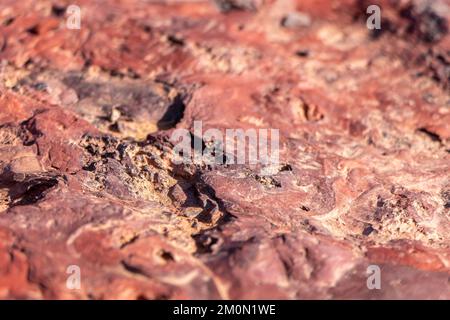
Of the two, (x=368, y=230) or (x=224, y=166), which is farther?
(x=224, y=166)

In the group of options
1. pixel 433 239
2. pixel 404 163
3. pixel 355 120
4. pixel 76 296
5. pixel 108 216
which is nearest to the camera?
pixel 76 296

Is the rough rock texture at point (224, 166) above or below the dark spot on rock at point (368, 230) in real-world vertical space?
above

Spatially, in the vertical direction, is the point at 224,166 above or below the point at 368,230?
above

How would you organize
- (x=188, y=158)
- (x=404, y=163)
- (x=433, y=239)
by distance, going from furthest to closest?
(x=404, y=163) → (x=188, y=158) → (x=433, y=239)

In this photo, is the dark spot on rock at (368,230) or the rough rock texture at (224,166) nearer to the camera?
the rough rock texture at (224,166)

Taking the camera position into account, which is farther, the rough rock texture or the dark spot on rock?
the dark spot on rock

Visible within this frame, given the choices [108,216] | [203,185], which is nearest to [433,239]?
[203,185]

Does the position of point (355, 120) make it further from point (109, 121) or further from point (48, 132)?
point (48, 132)

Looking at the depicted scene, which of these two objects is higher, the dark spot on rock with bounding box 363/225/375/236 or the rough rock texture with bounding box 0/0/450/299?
the rough rock texture with bounding box 0/0/450/299
